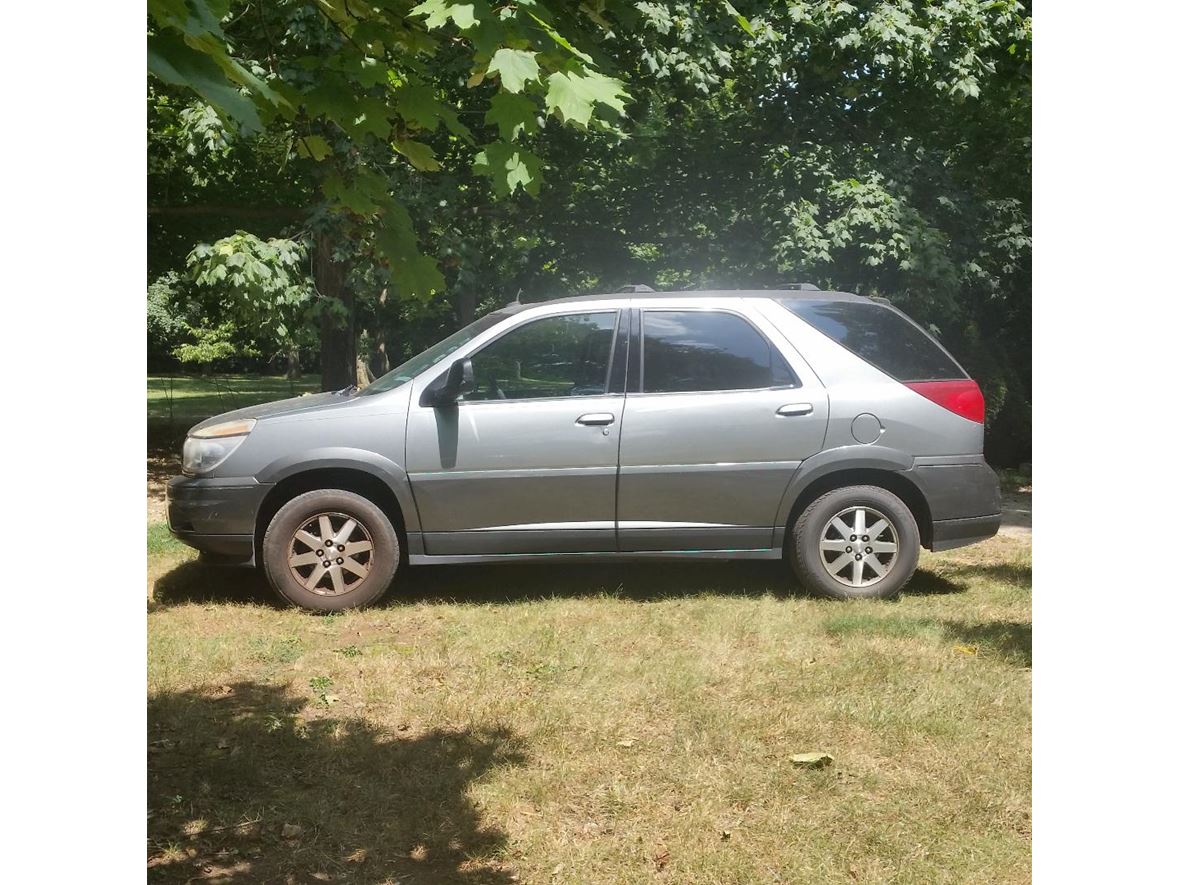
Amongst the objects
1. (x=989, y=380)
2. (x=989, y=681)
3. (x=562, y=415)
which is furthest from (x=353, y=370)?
(x=989, y=681)

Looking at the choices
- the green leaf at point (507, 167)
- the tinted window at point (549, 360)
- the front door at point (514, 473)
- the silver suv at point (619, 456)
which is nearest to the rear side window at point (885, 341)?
the silver suv at point (619, 456)

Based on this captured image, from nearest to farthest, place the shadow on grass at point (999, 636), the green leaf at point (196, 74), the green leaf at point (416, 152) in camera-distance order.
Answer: the green leaf at point (196, 74), the green leaf at point (416, 152), the shadow on grass at point (999, 636)

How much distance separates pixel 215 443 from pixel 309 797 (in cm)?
309

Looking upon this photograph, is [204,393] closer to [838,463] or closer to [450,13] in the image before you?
[838,463]

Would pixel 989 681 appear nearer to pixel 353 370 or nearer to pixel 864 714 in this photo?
pixel 864 714

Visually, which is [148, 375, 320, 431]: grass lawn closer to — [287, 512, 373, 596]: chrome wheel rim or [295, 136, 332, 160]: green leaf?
[287, 512, 373, 596]: chrome wheel rim

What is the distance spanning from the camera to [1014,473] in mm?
15062

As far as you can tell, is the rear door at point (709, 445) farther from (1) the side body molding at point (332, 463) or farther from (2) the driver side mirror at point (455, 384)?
(1) the side body molding at point (332, 463)

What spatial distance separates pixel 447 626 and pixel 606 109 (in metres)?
4.28

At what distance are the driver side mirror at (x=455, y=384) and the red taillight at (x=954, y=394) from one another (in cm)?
253

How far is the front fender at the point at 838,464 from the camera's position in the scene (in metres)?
6.82

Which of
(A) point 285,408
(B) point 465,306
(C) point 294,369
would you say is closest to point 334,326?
(B) point 465,306

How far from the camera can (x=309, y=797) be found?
163 inches
